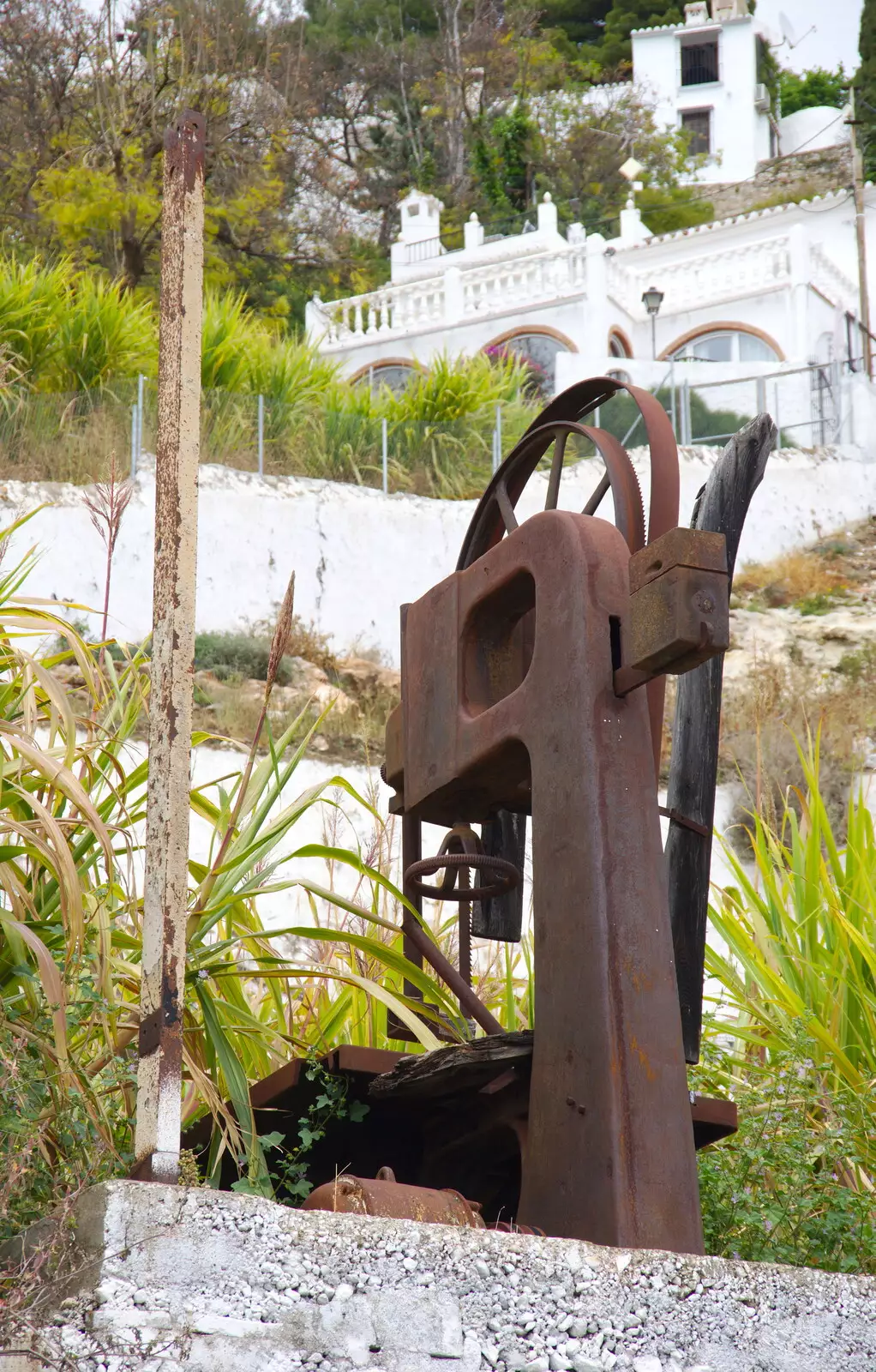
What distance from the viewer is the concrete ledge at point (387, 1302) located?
1.62 m

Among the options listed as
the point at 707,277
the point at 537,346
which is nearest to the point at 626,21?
the point at 707,277

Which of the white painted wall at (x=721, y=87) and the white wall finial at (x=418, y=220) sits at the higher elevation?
the white painted wall at (x=721, y=87)

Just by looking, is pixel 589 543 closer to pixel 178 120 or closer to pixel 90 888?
pixel 178 120

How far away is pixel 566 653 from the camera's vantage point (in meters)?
2.28

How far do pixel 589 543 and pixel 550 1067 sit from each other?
2.57 feet

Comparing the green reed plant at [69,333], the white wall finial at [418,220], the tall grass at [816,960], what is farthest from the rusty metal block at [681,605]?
the white wall finial at [418,220]

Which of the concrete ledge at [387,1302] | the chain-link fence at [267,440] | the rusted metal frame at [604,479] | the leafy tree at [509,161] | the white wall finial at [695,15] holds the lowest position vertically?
the concrete ledge at [387,1302]

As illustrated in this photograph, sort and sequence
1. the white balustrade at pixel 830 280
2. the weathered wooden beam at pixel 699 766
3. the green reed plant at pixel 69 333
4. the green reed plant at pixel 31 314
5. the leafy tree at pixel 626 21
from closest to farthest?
the weathered wooden beam at pixel 699 766 < the green reed plant at pixel 31 314 < the green reed plant at pixel 69 333 < the white balustrade at pixel 830 280 < the leafy tree at pixel 626 21

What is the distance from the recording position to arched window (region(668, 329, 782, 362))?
24734 millimetres

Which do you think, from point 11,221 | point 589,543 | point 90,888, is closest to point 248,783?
point 90,888

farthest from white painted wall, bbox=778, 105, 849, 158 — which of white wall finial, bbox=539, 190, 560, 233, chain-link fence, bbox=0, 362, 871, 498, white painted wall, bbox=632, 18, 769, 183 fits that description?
chain-link fence, bbox=0, 362, 871, 498

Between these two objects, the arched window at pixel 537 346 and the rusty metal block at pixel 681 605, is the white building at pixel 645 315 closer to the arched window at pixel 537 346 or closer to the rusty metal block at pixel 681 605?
the arched window at pixel 537 346

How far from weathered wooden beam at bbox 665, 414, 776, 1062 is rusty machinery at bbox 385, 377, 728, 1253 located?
0.20 metres

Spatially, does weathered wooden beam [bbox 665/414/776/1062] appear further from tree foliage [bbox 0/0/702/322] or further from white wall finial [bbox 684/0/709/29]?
Result: white wall finial [bbox 684/0/709/29]
